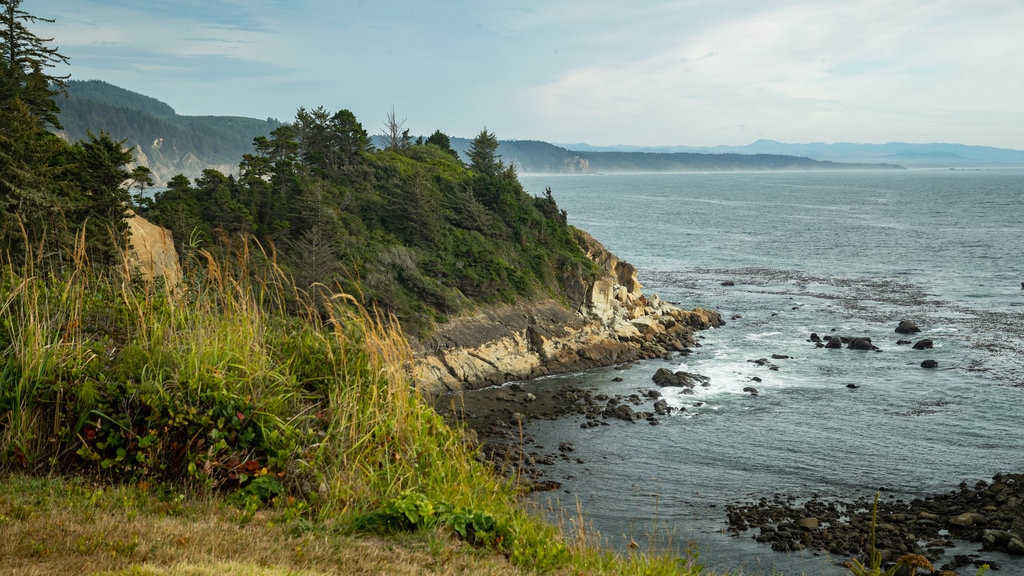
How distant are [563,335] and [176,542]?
116 feet

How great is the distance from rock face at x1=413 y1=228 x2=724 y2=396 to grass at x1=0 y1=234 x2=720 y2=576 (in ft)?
78.6

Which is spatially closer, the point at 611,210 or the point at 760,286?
the point at 760,286

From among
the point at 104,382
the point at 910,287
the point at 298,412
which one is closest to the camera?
the point at 104,382

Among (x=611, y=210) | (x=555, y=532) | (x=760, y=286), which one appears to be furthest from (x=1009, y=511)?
(x=611, y=210)

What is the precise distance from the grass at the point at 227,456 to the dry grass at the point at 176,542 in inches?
0.6

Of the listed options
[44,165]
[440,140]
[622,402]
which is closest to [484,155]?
[440,140]

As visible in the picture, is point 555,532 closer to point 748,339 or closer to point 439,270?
point 439,270

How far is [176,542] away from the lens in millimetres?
4820

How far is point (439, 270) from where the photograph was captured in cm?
4022

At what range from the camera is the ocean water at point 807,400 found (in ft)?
75.5

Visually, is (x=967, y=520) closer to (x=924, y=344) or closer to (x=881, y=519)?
(x=881, y=519)

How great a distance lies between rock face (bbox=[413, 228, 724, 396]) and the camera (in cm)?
3500

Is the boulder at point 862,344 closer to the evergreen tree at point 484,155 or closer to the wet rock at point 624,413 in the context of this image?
the wet rock at point 624,413

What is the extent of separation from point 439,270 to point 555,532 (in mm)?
34060
